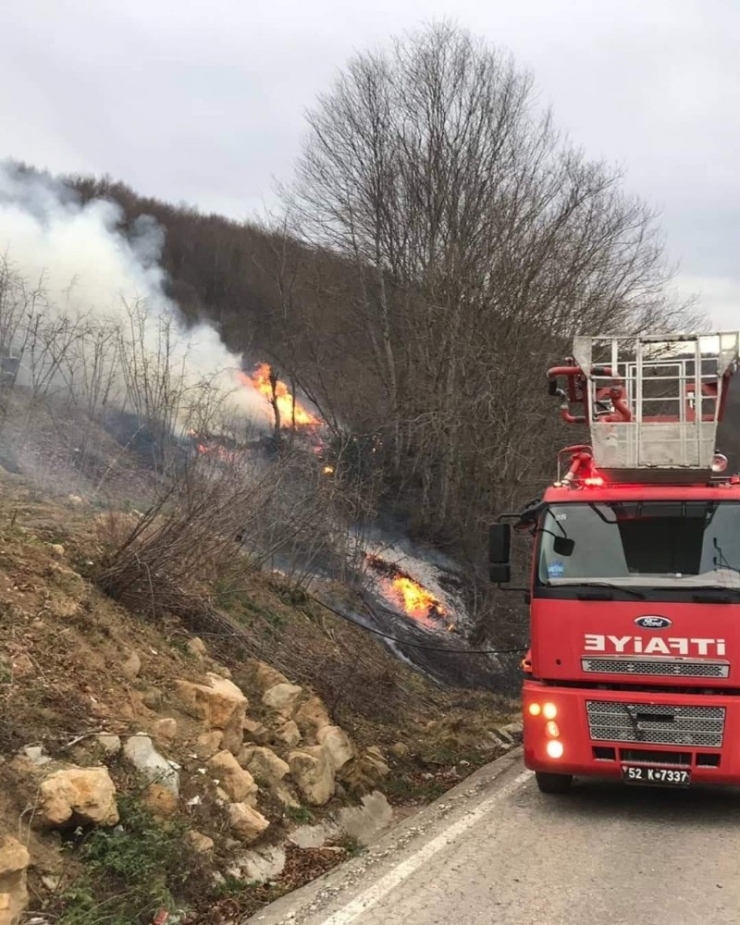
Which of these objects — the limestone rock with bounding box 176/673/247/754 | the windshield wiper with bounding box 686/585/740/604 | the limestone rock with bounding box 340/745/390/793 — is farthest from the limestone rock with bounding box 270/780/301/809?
the windshield wiper with bounding box 686/585/740/604

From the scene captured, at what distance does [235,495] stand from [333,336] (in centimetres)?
1316

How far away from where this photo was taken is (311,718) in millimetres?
7770

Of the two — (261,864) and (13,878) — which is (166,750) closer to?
(261,864)

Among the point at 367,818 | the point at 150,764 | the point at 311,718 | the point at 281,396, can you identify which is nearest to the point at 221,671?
the point at 311,718

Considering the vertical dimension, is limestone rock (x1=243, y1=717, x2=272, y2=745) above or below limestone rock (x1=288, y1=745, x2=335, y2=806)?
above

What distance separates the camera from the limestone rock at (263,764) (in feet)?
21.0

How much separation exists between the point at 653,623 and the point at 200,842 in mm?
3792

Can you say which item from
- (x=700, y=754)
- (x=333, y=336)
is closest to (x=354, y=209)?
(x=333, y=336)

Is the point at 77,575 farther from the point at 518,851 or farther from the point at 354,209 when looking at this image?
the point at 354,209

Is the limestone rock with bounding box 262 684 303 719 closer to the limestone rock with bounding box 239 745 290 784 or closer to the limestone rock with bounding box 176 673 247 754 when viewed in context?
the limestone rock with bounding box 176 673 247 754

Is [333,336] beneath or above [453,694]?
above

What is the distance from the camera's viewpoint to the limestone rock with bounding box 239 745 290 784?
640 centimetres

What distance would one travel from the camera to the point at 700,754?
6.61 meters

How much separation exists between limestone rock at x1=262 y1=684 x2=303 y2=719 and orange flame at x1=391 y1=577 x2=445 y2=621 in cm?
803
